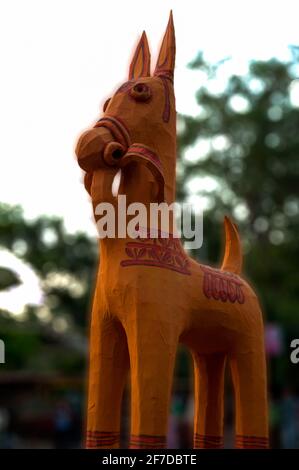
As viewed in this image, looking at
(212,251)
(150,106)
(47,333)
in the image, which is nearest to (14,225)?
(47,333)

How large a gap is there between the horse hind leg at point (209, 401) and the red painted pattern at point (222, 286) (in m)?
0.60

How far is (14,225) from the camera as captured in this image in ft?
64.3

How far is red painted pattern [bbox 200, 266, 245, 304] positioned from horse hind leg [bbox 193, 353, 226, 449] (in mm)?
598

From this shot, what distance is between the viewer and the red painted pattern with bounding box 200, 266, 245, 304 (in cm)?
548

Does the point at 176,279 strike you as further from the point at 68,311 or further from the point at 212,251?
the point at 68,311

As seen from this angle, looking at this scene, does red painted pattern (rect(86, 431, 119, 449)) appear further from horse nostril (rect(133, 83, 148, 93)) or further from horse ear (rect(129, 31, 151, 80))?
horse ear (rect(129, 31, 151, 80))

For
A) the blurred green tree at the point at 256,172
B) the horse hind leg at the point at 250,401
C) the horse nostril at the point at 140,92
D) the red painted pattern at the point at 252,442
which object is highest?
the blurred green tree at the point at 256,172

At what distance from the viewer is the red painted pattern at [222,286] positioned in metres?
5.48

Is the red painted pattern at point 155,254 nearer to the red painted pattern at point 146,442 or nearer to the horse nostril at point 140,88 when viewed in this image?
the horse nostril at point 140,88

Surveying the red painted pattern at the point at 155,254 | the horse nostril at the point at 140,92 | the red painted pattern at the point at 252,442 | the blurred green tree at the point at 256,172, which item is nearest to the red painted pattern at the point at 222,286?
the red painted pattern at the point at 155,254

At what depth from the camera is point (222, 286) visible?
5613mm

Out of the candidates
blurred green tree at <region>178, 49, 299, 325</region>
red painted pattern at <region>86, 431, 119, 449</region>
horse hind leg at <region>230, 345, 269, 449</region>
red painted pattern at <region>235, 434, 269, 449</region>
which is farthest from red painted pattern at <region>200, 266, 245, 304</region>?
blurred green tree at <region>178, 49, 299, 325</region>
